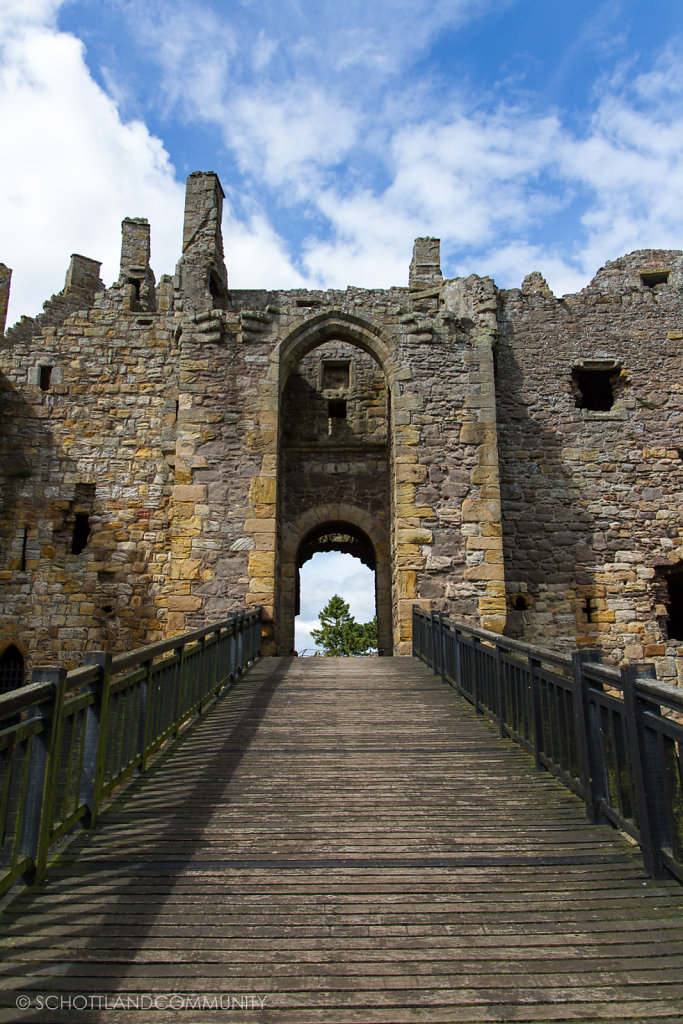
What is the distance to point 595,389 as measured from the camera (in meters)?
13.8

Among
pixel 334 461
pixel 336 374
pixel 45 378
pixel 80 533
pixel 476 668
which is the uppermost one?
pixel 336 374

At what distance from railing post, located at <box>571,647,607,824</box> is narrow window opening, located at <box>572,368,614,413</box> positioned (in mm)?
10222

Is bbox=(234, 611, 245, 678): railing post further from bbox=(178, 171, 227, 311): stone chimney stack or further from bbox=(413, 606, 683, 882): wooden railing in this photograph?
bbox=(178, 171, 227, 311): stone chimney stack

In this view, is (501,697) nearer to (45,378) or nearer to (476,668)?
(476,668)

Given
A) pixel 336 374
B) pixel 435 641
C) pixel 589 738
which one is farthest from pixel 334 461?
pixel 589 738

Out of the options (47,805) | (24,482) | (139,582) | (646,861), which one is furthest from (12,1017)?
(24,482)

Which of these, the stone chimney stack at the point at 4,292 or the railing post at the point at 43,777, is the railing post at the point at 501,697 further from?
the stone chimney stack at the point at 4,292

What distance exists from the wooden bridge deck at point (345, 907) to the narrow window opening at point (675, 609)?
969cm

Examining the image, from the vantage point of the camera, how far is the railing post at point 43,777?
306cm

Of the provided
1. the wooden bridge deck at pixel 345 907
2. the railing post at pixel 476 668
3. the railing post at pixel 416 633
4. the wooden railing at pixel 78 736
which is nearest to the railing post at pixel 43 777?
the wooden railing at pixel 78 736

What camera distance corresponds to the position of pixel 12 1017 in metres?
2.23

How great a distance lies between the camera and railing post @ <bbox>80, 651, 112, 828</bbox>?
3713 mm

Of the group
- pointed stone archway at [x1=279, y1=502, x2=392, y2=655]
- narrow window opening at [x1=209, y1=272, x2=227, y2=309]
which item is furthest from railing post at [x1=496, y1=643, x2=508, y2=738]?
narrow window opening at [x1=209, y1=272, x2=227, y2=309]

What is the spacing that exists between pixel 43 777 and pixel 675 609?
43.0 ft
